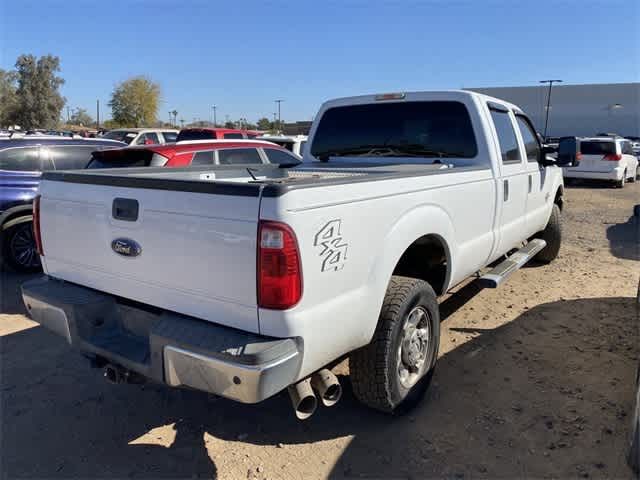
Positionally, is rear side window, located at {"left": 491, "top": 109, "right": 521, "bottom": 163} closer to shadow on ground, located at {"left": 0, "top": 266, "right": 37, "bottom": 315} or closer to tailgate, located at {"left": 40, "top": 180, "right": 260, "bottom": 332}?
tailgate, located at {"left": 40, "top": 180, "right": 260, "bottom": 332}

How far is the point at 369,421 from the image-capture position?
10.8 feet

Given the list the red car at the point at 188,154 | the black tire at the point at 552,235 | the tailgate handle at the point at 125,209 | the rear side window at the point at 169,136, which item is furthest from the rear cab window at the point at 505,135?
the rear side window at the point at 169,136

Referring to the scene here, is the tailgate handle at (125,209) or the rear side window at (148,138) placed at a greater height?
the rear side window at (148,138)

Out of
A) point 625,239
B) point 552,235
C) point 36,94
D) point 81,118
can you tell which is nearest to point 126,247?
point 552,235

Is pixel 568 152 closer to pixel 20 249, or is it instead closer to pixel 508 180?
pixel 508 180

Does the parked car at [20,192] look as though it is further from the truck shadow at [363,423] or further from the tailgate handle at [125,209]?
the tailgate handle at [125,209]

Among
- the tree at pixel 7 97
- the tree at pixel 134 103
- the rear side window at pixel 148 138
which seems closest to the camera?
the rear side window at pixel 148 138

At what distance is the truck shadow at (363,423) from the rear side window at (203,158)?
338cm

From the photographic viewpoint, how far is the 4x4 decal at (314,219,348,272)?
2332mm

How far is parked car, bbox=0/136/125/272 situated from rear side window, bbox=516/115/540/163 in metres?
6.16

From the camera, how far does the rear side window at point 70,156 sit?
24.2 feet

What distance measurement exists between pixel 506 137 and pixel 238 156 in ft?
14.2

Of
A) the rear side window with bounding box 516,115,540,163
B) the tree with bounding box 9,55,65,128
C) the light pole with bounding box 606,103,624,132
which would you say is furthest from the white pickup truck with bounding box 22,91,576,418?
the tree with bounding box 9,55,65,128

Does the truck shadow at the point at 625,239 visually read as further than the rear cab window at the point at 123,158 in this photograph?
Yes
